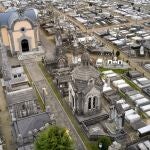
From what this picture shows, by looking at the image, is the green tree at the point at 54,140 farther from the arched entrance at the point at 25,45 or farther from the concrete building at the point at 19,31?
the arched entrance at the point at 25,45

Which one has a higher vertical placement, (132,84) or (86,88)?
(86,88)

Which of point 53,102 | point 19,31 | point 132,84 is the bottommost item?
point 53,102


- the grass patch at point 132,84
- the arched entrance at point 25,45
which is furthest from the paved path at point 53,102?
the grass patch at point 132,84

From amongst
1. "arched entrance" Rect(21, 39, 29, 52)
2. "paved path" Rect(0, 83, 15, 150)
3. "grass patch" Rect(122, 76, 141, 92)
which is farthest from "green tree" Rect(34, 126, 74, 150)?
"arched entrance" Rect(21, 39, 29, 52)

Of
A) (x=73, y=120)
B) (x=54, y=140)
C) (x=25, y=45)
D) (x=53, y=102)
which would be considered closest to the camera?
(x=54, y=140)

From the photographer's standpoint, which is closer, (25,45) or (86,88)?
(86,88)

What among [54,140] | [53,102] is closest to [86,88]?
[53,102]

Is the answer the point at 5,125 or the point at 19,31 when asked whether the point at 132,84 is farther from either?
the point at 19,31

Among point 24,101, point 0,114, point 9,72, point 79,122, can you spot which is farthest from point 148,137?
point 9,72
